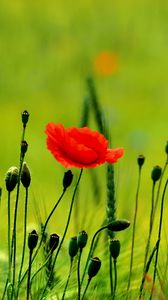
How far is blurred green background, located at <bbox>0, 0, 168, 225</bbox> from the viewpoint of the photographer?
14.2ft

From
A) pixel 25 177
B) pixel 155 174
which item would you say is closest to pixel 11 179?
pixel 25 177

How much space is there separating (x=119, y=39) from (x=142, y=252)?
14.1 feet

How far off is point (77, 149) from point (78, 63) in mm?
4164

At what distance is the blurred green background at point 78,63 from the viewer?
14.2 ft

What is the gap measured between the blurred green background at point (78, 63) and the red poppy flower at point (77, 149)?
286cm

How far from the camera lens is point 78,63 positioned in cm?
515

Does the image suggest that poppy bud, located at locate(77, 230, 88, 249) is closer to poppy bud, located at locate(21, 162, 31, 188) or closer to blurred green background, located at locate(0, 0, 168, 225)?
poppy bud, located at locate(21, 162, 31, 188)

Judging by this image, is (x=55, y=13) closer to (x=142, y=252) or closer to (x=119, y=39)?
(x=119, y=39)

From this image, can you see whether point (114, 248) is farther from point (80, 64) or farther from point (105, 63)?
point (80, 64)

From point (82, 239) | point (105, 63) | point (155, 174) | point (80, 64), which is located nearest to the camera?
point (82, 239)

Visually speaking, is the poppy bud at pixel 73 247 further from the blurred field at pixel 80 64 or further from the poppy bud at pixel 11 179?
the blurred field at pixel 80 64

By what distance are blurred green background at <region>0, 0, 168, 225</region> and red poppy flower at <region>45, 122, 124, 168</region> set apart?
286cm

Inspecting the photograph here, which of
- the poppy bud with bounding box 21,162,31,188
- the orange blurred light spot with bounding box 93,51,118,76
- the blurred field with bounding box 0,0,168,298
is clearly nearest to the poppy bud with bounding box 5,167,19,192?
the poppy bud with bounding box 21,162,31,188

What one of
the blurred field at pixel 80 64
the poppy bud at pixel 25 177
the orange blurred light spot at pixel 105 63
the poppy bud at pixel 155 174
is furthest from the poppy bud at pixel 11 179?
the orange blurred light spot at pixel 105 63
